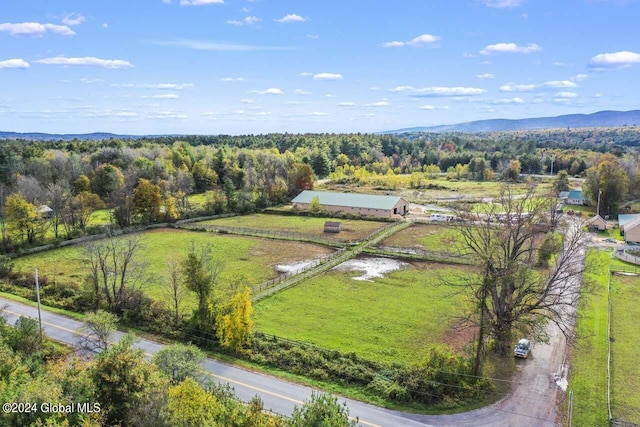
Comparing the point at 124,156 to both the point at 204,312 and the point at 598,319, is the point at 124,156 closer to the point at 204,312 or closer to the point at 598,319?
the point at 204,312

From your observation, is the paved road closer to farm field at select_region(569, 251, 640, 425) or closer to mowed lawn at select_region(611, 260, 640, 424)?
farm field at select_region(569, 251, 640, 425)

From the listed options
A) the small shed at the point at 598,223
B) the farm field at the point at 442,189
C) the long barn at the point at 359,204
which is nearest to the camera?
the small shed at the point at 598,223

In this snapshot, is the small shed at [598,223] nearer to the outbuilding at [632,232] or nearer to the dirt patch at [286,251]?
the outbuilding at [632,232]

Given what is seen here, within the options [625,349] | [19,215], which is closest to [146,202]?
[19,215]

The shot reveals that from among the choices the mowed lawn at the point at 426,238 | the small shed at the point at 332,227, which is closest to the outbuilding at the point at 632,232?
the mowed lawn at the point at 426,238

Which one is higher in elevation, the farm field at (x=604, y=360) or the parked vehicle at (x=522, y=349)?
the parked vehicle at (x=522, y=349)

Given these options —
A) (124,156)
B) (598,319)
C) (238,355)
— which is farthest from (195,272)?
(124,156)

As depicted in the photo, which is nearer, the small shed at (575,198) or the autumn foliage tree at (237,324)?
the autumn foliage tree at (237,324)
